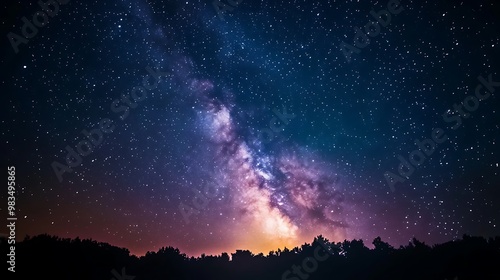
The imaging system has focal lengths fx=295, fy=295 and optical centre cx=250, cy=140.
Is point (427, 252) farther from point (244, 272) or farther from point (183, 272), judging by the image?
point (183, 272)

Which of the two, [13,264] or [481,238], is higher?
[481,238]

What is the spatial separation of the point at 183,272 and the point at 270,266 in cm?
1046

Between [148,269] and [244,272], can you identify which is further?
[244,272]

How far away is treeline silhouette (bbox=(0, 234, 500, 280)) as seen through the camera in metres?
21.2

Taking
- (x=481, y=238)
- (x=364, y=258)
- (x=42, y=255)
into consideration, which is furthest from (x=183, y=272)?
(x=481, y=238)

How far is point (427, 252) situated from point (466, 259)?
182 inches

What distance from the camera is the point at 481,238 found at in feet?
80.5

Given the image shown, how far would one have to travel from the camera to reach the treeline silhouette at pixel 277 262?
2122 centimetres

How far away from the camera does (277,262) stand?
35.2 m

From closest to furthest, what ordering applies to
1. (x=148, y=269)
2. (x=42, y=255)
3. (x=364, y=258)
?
(x=42, y=255) < (x=148, y=269) < (x=364, y=258)

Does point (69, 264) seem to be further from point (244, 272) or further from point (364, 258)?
point (364, 258)

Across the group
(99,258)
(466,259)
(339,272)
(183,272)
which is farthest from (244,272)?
(466,259)

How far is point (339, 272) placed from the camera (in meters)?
31.5

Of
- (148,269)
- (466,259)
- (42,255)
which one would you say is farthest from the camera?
(148,269)
